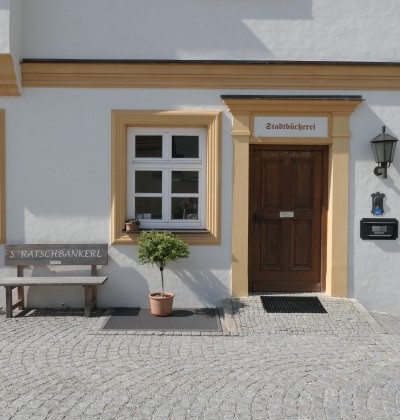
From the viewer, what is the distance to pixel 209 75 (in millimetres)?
7273

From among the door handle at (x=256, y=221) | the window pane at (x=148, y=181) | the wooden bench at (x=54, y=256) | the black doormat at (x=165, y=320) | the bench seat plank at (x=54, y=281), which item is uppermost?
the window pane at (x=148, y=181)

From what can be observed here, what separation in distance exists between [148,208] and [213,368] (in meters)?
3.14

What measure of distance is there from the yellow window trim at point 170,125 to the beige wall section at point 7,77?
4.68 feet

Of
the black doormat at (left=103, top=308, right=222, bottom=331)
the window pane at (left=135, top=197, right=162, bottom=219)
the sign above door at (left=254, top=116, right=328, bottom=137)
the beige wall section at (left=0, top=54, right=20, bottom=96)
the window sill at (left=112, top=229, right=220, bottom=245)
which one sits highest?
the beige wall section at (left=0, top=54, right=20, bottom=96)

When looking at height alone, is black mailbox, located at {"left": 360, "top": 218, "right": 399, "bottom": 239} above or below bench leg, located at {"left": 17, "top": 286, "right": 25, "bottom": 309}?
above

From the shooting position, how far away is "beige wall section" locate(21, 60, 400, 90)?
7230 mm

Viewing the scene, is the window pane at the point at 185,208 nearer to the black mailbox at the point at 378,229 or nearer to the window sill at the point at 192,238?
the window sill at the point at 192,238

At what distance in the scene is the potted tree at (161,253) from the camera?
673cm

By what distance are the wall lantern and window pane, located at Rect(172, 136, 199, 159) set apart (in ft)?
8.23

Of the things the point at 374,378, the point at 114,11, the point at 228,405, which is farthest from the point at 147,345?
the point at 114,11

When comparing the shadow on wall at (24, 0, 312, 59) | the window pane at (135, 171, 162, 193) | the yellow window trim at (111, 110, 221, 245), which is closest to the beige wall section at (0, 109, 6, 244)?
the shadow on wall at (24, 0, 312, 59)

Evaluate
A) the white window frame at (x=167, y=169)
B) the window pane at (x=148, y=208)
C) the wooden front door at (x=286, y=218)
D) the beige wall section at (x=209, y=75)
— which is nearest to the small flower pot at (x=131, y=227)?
the white window frame at (x=167, y=169)

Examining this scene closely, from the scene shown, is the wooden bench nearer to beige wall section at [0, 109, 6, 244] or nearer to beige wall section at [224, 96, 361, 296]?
beige wall section at [0, 109, 6, 244]

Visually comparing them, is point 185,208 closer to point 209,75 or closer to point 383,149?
point 209,75
